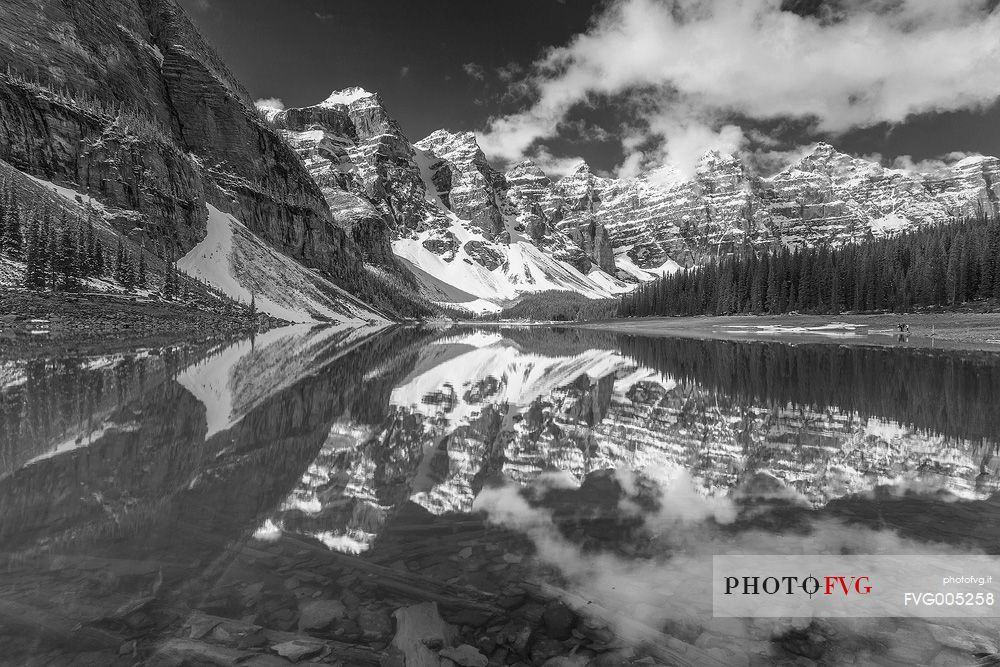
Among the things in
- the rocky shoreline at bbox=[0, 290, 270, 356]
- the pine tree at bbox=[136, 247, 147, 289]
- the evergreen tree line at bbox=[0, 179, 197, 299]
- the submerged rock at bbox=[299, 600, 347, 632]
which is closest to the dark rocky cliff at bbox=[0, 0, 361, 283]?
the evergreen tree line at bbox=[0, 179, 197, 299]

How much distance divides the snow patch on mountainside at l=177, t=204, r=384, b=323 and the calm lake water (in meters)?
111

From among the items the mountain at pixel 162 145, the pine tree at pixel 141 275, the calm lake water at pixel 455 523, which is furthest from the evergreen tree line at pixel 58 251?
the calm lake water at pixel 455 523

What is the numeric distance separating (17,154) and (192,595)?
124 meters

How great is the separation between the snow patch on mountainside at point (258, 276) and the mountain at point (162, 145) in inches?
19.0

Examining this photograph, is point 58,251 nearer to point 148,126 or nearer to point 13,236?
point 13,236

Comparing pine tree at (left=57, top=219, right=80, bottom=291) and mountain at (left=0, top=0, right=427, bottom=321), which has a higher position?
mountain at (left=0, top=0, right=427, bottom=321)

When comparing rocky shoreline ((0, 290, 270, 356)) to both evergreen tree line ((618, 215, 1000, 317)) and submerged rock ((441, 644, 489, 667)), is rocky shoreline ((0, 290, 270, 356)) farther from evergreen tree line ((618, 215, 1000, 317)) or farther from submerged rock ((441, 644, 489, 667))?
evergreen tree line ((618, 215, 1000, 317))

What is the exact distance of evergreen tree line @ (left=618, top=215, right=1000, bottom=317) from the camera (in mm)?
85500

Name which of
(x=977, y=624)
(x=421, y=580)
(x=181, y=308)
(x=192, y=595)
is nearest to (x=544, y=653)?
(x=421, y=580)

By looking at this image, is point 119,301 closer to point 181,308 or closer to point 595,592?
point 181,308

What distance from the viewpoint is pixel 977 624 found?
5.00 metres

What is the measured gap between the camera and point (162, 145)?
409 feet

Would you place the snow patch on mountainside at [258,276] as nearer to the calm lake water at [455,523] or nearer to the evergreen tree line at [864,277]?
the evergreen tree line at [864,277]

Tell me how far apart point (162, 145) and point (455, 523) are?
495 ft
